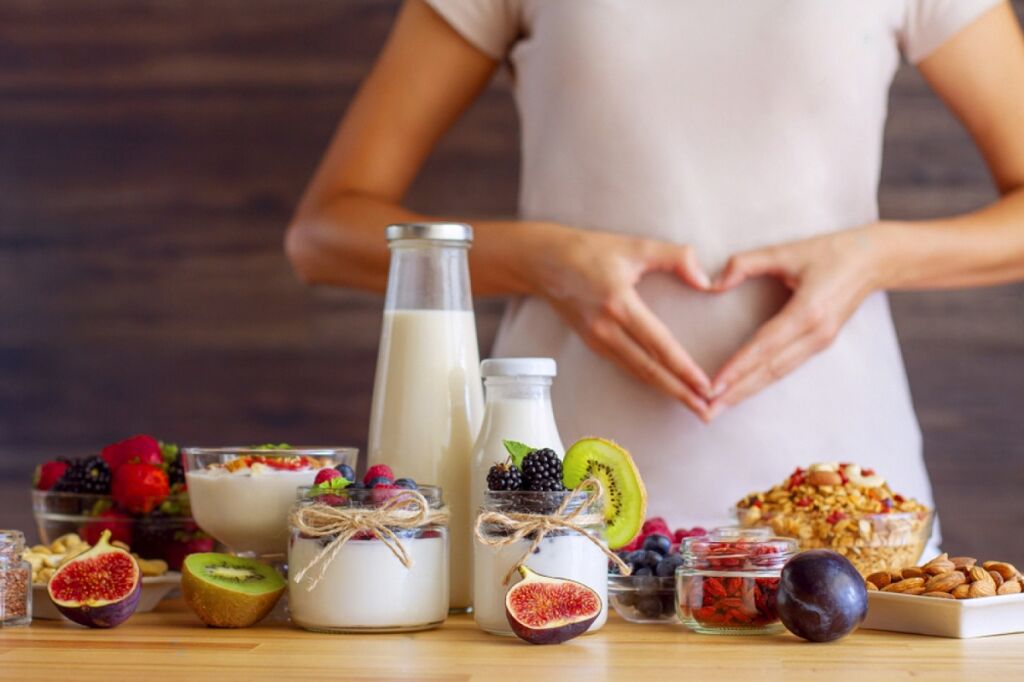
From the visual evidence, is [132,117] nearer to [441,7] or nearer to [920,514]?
[441,7]

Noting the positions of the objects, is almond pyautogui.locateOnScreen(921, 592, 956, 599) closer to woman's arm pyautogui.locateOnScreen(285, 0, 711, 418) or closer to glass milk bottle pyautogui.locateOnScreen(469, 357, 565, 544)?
glass milk bottle pyautogui.locateOnScreen(469, 357, 565, 544)

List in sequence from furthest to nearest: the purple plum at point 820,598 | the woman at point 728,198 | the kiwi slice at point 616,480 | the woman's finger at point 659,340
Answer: the woman at point 728,198, the woman's finger at point 659,340, the kiwi slice at point 616,480, the purple plum at point 820,598

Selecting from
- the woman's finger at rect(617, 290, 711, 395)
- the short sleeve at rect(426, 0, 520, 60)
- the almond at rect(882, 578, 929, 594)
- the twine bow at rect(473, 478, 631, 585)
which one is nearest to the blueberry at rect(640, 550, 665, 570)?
the twine bow at rect(473, 478, 631, 585)

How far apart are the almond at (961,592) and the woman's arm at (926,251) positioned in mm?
565

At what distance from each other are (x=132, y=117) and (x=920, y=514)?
7.54 ft

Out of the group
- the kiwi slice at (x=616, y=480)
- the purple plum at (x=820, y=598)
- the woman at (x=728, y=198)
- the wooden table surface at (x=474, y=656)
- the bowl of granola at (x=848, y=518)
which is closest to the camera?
the wooden table surface at (x=474, y=656)

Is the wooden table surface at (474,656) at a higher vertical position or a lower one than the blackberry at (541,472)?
lower

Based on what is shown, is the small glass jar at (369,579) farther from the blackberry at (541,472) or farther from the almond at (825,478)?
the almond at (825,478)

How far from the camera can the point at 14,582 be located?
1159 mm

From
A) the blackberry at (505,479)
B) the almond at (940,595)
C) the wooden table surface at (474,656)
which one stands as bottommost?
the wooden table surface at (474,656)

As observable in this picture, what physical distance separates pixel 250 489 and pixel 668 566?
39 centimetres

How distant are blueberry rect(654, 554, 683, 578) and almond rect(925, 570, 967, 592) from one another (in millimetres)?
220

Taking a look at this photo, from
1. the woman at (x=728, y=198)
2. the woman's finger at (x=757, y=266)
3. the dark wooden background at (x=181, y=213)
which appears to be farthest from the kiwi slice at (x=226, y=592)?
the dark wooden background at (x=181, y=213)

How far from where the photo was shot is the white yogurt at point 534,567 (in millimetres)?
1076
